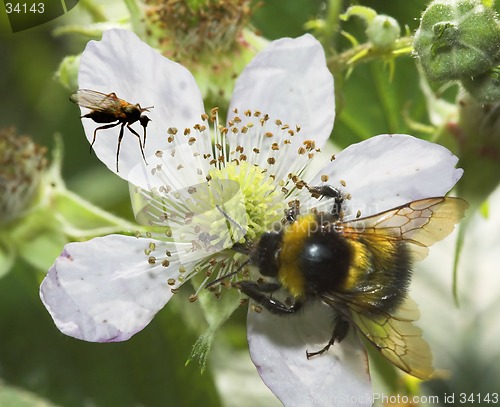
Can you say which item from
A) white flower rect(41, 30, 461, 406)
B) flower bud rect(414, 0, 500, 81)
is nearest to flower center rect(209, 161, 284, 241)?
white flower rect(41, 30, 461, 406)

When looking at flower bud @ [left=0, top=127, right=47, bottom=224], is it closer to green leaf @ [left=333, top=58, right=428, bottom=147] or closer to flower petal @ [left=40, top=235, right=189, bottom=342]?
flower petal @ [left=40, top=235, right=189, bottom=342]

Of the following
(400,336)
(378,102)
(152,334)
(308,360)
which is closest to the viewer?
(400,336)

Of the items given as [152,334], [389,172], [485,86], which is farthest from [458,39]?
[152,334]

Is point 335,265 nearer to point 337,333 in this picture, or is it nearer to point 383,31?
point 337,333

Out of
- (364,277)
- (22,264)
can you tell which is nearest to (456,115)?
(364,277)

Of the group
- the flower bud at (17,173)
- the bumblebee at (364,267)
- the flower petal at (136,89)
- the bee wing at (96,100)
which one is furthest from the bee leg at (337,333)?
the flower bud at (17,173)

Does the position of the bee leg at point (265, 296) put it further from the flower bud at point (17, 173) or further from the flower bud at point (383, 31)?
the flower bud at point (17, 173)
